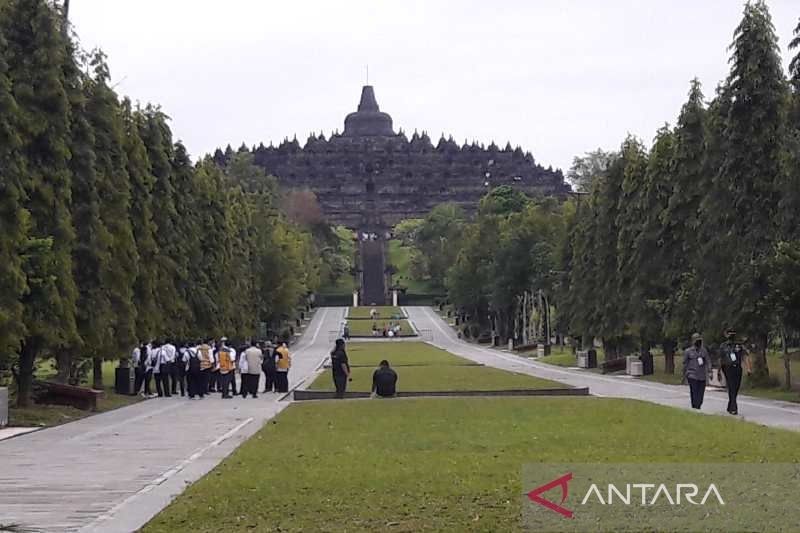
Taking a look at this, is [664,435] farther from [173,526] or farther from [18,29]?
[18,29]

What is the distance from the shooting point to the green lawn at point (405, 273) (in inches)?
5187

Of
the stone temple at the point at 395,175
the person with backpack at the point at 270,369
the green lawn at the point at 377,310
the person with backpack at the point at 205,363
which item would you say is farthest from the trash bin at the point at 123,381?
the stone temple at the point at 395,175

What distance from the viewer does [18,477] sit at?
13.9 meters

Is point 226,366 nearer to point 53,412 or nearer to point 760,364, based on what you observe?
point 53,412

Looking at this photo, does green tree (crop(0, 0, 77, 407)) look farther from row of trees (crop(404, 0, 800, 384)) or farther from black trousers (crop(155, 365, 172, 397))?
row of trees (crop(404, 0, 800, 384))

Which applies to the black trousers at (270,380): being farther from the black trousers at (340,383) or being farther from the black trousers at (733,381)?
the black trousers at (733,381)

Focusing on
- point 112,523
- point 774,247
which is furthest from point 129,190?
point 112,523

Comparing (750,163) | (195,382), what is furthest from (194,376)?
(750,163)

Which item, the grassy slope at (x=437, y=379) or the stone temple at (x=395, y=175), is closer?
the grassy slope at (x=437, y=379)

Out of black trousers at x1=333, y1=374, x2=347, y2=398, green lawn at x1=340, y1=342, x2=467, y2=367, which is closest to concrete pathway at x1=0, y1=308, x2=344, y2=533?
black trousers at x1=333, y1=374, x2=347, y2=398

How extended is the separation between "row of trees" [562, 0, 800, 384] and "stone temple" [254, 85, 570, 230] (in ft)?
450

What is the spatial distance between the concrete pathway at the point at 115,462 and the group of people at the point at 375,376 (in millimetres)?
1390

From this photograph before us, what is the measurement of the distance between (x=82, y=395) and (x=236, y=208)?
109 ft

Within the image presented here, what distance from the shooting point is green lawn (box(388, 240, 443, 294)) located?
13175cm
